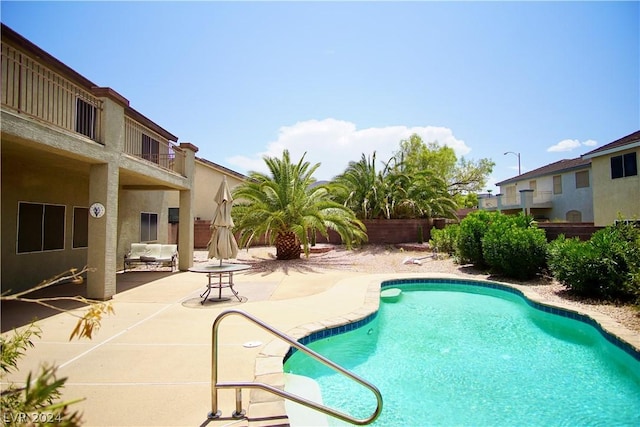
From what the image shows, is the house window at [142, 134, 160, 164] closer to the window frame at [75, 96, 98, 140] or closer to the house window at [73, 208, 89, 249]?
the window frame at [75, 96, 98, 140]

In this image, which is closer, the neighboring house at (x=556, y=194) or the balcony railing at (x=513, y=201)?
the neighboring house at (x=556, y=194)

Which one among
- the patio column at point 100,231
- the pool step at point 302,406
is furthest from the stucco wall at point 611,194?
the patio column at point 100,231

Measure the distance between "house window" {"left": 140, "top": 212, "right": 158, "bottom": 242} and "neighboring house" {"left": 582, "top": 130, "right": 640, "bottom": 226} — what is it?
23175 millimetres

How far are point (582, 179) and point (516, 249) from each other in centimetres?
2241

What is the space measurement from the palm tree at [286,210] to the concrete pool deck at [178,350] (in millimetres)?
4419

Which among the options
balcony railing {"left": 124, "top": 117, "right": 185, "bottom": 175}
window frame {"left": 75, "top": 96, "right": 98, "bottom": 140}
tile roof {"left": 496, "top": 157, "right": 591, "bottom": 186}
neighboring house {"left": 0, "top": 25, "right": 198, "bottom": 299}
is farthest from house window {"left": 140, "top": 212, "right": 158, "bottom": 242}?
tile roof {"left": 496, "top": 157, "right": 591, "bottom": 186}

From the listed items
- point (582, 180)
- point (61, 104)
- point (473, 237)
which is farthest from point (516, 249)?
point (582, 180)

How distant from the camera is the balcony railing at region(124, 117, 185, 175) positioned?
40.4 ft

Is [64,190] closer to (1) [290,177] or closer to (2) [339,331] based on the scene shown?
(1) [290,177]

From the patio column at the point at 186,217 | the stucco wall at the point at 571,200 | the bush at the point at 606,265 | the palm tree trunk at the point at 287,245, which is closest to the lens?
the bush at the point at 606,265

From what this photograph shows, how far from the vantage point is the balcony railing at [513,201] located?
3014cm

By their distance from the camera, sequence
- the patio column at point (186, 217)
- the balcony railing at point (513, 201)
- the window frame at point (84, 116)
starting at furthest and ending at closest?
1. the balcony railing at point (513, 201)
2. the patio column at point (186, 217)
3. the window frame at point (84, 116)

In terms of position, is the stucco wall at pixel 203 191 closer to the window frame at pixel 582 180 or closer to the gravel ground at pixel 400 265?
the gravel ground at pixel 400 265

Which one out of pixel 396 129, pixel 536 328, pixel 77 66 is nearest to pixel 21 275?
pixel 77 66
